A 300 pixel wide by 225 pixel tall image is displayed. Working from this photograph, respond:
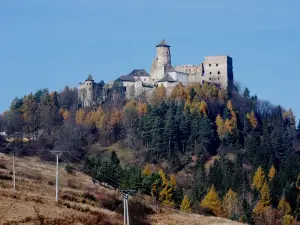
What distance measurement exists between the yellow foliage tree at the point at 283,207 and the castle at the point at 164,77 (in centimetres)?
4293

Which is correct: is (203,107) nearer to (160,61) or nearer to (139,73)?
(160,61)

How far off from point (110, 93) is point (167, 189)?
60070 mm

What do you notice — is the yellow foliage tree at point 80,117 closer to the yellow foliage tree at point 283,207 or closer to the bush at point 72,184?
the yellow foliage tree at point 283,207

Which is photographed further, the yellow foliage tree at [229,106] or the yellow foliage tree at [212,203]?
the yellow foliage tree at [229,106]

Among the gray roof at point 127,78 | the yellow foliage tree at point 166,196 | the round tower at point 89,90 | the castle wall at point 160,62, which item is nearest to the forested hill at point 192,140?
the yellow foliage tree at point 166,196

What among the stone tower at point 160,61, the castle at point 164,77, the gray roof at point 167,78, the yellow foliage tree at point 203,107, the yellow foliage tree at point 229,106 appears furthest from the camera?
the stone tower at point 160,61

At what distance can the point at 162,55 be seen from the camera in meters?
139

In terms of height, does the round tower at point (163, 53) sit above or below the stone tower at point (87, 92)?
above

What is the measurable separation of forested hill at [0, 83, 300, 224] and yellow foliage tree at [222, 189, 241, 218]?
132mm

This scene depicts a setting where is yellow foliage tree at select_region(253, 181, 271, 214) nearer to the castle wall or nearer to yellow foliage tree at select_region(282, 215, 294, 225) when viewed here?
yellow foliage tree at select_region(282, 215, 294, 225)

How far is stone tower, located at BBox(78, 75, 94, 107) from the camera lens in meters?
135

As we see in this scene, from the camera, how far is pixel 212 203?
82.6m

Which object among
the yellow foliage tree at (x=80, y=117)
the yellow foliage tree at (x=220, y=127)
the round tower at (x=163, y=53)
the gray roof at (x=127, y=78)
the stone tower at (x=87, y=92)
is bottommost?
the yellow foliage tree at (x=220, y=127)

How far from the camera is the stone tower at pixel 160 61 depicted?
137375 millimetres
